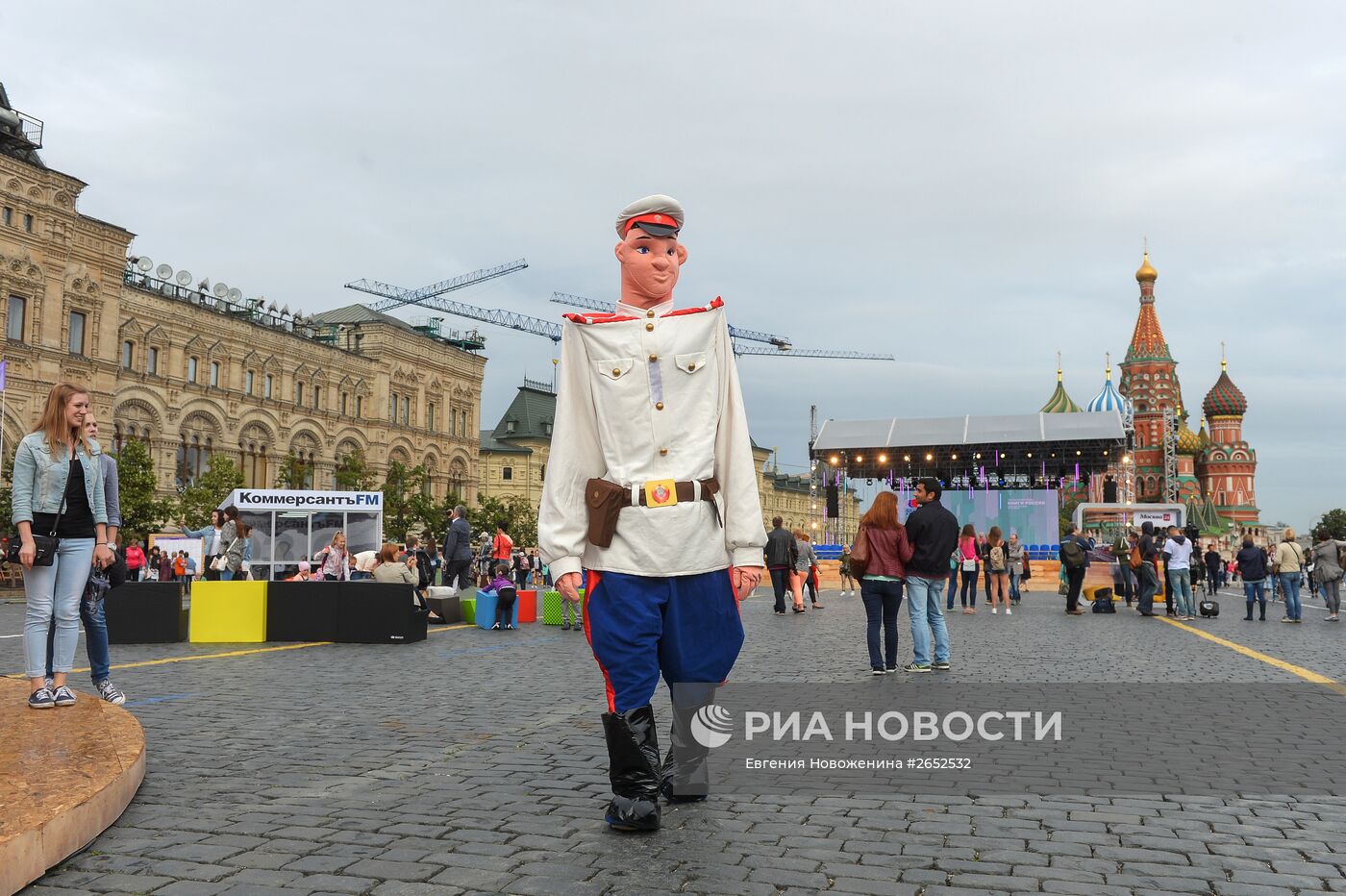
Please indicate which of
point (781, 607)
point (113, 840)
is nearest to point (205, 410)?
point (781, 607)

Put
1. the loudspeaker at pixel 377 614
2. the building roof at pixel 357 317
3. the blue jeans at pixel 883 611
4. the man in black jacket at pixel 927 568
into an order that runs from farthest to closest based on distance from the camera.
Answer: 1. the building roof at pixel 357 317
2. the loudspeaker at pixel 377 614
3. the man in black jacket at pixel 927 568
4. the blue jeans at pixel 883 611

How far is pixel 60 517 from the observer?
19.8 ft

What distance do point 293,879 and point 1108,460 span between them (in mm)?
54943

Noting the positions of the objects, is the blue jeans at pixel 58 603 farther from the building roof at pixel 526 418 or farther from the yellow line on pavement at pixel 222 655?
the building roof at pixel 526 418

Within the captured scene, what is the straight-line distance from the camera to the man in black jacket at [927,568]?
9.51m

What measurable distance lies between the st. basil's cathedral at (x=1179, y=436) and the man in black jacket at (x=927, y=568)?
92337mm

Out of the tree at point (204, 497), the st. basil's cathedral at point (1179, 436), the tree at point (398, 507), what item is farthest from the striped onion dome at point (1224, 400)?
the tree at point (204, 497)

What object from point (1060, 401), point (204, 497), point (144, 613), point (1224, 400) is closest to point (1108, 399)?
point (1060, 401)

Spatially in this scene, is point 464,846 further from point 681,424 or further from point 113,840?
point 681,424

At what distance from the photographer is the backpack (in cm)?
1980

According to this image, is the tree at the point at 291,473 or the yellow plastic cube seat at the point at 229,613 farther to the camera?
the tree at the point at 291,473

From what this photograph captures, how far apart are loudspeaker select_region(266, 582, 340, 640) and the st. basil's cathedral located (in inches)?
3634

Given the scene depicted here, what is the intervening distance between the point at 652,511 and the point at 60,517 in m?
3.78

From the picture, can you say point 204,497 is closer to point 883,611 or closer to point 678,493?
point 883,611
